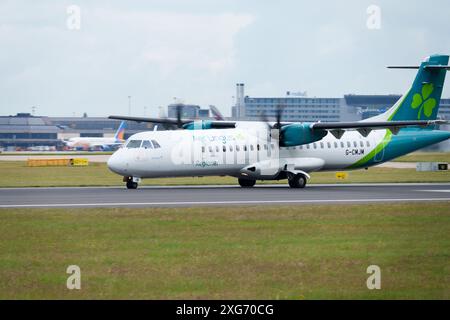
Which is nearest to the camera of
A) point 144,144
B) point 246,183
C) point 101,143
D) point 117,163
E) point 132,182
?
point 117,163

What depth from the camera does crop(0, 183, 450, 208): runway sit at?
96.1 ft

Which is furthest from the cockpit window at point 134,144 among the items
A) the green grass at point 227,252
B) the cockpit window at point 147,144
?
the green grass at point 227,252

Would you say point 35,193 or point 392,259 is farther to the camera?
point 35,193

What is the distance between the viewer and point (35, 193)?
35.4 m

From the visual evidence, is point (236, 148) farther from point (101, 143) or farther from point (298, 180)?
point (101, 143)

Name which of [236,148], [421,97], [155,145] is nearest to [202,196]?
[155,145]

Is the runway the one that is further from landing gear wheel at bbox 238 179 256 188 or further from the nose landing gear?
landing gear wheel at bbox 238 179 256 188

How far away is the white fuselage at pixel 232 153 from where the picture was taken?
36.5 m

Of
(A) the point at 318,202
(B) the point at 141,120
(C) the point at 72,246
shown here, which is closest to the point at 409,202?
(A) the point at 318,202

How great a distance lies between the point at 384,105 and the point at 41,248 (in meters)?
170

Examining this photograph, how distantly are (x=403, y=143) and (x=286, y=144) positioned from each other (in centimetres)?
659

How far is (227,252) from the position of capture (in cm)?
1820

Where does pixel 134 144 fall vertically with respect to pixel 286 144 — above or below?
above
